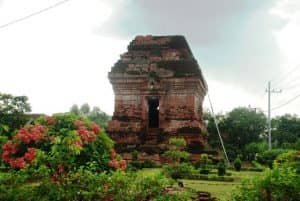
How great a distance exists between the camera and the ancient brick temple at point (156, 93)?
2452cm

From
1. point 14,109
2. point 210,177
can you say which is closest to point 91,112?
point 14,109

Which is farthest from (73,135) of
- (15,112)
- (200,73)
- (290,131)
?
(290,131)

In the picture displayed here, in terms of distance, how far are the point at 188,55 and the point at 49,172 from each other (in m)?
19.8

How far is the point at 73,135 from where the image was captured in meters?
6.43

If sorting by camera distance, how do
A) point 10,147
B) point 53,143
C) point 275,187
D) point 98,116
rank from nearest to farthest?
point 275,187 → point 53,143 → point 10,147 → point 98,116

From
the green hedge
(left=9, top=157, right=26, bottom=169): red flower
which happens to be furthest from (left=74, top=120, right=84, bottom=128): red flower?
the green hedge

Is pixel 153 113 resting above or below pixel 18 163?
above

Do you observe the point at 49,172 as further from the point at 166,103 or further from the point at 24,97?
the point at 24,97

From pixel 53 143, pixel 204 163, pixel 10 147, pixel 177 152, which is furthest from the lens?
pixel 204 163

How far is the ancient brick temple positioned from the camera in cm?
2452

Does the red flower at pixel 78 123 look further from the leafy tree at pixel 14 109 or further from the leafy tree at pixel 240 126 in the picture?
the leafy tree at pixel 240 126

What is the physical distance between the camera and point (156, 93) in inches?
992

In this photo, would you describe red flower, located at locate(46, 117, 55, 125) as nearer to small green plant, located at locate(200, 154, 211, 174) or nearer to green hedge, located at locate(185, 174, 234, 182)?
green hedge, located at locate(185, 174, 234, 182)

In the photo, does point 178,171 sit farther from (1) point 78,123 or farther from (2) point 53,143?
(2) point 53,143
